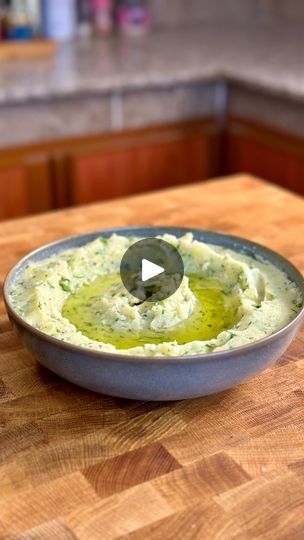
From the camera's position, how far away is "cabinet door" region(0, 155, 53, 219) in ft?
8.30

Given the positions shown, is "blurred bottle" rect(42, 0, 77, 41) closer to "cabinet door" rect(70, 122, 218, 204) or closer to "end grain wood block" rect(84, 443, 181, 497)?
"cabinet door" rect(70, 122, 218, 204)

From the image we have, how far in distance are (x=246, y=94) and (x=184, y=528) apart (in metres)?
2.25

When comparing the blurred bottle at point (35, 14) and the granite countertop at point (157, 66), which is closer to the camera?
the granite countertop at point (157, 66)

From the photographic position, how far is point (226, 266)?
1.12 m

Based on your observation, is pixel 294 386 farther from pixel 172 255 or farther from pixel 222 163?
pixel 222 163

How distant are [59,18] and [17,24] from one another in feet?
1.12

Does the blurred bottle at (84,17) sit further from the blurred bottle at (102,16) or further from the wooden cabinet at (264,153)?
the wooden cabinet at (264,153)

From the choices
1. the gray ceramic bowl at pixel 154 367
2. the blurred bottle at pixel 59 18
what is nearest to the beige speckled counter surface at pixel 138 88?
the blurred bottle at pixel 59 18

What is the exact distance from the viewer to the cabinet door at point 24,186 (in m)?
2.53

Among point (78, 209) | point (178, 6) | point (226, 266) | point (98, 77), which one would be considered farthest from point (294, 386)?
point (178, 6)

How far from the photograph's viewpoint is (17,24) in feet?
9.64

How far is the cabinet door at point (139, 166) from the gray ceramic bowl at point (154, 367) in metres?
1.80
